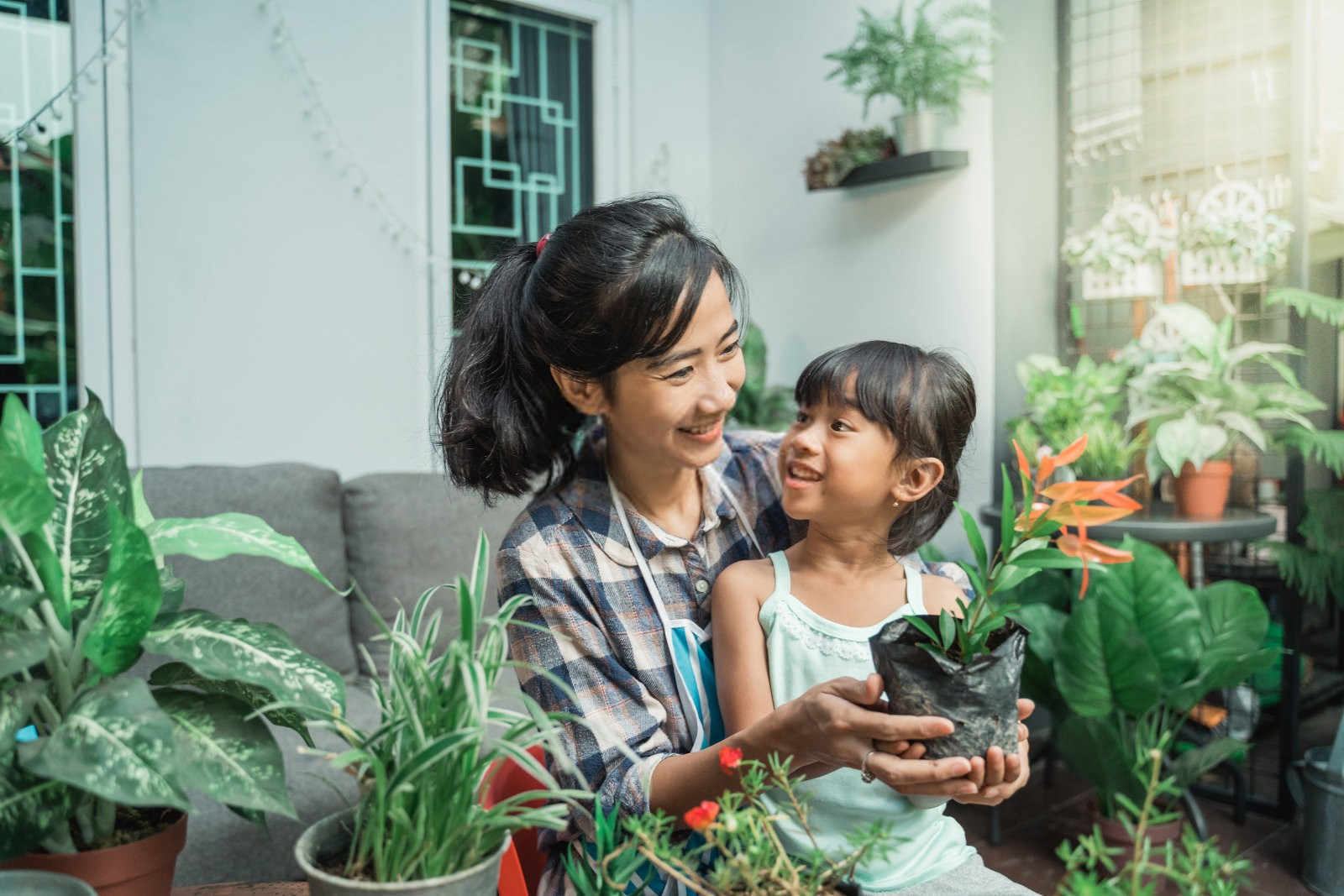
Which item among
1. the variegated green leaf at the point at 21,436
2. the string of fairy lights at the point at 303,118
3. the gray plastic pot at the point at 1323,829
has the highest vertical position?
the string of fairy lights at the point at 303,118

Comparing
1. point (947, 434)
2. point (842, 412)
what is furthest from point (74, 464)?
point (947, 434)

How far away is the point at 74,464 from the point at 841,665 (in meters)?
0.76

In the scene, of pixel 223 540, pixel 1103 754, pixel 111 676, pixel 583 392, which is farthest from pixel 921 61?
pixel 111 676

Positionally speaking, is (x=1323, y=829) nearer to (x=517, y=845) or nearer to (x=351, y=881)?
(x=517, y=845)

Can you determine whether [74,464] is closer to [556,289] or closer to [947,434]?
[556,289]

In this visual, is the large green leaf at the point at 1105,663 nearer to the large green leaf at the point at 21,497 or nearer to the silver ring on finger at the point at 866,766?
the silver ring on finger at the point at 866,766

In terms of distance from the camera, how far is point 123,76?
3.17 m

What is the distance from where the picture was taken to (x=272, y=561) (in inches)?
96.9

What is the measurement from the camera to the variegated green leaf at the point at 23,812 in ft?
2.38

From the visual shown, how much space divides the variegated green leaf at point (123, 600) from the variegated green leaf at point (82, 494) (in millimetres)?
69

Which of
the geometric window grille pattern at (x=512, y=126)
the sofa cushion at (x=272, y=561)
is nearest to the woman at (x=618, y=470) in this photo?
the sofa cushion at (x=272, y=561)

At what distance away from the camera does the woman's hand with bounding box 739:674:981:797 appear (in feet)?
2.68

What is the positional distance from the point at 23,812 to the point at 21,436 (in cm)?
28

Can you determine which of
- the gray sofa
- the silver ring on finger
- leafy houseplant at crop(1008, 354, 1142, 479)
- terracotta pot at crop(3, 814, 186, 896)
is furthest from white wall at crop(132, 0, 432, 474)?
the silver ring on finger
